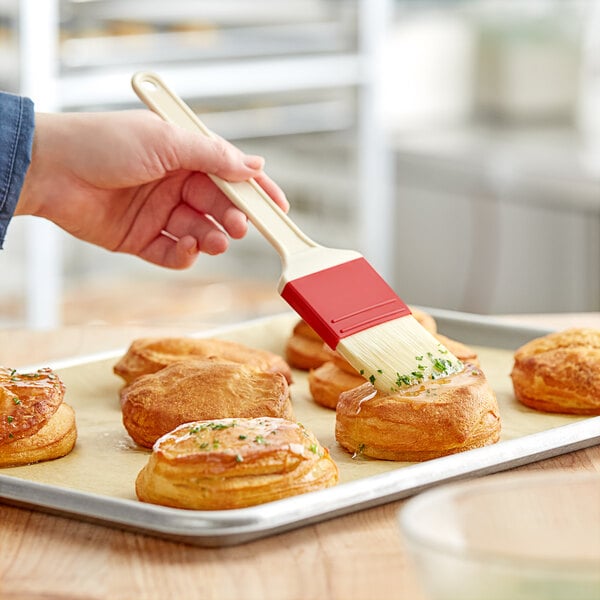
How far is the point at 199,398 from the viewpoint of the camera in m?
1.34

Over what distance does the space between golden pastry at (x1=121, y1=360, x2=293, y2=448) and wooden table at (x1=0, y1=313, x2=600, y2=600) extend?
0.76 feet

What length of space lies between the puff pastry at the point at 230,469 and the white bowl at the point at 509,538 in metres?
0.31

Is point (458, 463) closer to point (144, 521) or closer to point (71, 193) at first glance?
point (144, 521)

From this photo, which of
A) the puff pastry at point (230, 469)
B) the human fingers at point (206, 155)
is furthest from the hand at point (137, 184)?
the puff pastry at point (230, 469)

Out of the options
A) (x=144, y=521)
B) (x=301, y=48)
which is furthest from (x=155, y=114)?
(x=301, y=48)

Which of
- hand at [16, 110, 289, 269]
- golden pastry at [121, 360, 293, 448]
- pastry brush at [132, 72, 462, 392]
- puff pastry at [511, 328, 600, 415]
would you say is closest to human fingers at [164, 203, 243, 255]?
hand at [16, 110, 289, 269]

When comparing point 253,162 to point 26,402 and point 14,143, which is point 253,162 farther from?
point 26,402

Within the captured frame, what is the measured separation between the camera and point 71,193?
1.71 m

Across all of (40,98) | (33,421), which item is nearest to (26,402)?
(33,421)

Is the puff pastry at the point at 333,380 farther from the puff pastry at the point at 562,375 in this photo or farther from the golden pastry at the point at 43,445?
the golden pastry at the point at 43,445

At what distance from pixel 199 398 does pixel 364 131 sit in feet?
9.51

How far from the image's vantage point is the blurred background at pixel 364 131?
3.36 meters

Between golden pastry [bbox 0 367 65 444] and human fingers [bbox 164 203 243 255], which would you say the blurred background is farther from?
golden pastry [bbox 0 367 65 444]

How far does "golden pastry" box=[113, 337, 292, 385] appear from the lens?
5.19 feet
